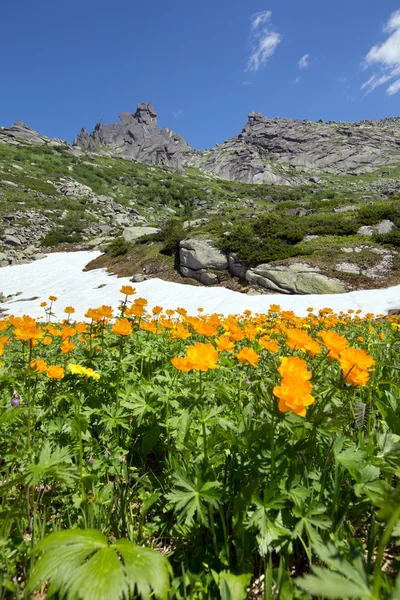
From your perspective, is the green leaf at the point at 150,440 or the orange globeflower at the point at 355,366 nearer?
the orange globeflower at the point at 355,366

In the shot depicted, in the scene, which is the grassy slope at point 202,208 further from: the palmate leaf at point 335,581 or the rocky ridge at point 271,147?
the rocky ridge at point 271,147

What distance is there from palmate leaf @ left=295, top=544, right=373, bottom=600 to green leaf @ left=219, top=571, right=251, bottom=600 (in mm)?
466

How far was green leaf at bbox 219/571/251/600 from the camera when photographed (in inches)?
38.6

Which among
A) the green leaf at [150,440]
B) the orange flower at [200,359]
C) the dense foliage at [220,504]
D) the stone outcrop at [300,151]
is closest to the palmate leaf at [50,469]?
the dense foliage at [220,504]

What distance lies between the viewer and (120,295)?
13914 mm

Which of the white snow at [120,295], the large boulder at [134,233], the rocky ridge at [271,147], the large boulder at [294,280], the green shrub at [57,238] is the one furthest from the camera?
the rocky ridge at [271,147]

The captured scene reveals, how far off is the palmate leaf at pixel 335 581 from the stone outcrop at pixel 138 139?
11712 centimetres

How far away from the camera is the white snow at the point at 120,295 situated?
36.1 ft

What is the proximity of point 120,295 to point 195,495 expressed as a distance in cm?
1321

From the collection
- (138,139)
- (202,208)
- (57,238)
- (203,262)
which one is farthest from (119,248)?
(138,139)

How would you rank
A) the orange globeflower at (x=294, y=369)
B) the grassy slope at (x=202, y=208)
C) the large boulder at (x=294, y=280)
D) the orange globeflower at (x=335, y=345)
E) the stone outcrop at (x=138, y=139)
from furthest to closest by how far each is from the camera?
1. the stone outcrop at (x=138, y=139)
2. the grassy slope at (x=202, y=208)
3. the large boulder at (x=294, y=280)
4. the orange globeflower at (x=335, y=345)
5. the orange globeflower at (x=294, y=369)

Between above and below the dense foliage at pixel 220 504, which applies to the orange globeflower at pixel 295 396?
above

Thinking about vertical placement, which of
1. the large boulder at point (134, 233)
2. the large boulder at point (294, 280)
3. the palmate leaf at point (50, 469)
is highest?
the large boulder at point (134, 233)

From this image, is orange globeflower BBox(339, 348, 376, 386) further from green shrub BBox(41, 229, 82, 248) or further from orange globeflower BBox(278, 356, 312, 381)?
green shrub BBox(41, 229, 82, 248)
